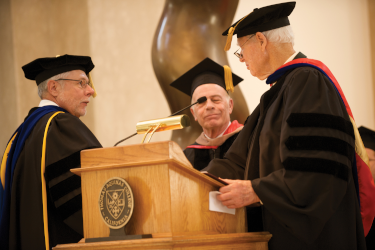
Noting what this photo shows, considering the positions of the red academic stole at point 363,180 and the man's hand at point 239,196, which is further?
the red academic stole at point 363,180

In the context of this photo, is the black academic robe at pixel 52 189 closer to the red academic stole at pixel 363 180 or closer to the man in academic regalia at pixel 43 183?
the man in academic regalia at pixel 43 183

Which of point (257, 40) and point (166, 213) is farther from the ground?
point (257, 40)

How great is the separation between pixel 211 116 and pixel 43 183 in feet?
5.33

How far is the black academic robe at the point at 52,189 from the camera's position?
246cm

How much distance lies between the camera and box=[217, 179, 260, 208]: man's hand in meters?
1.79

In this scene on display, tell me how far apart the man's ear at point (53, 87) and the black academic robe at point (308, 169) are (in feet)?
5.66

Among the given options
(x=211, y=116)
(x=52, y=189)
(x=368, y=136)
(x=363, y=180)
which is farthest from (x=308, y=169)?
(x=368, y=136)

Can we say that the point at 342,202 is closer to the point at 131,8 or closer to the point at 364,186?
the point at 364,186

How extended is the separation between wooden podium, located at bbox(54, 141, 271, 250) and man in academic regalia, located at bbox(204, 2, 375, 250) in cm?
17

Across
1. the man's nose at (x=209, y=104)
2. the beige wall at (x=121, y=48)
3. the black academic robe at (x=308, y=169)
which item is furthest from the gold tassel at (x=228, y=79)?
the beige wall at (x=121, y=48)

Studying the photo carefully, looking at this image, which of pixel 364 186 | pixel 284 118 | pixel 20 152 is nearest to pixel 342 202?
pixel 364 186

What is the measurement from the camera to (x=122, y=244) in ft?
4.86

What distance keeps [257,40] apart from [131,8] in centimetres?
515

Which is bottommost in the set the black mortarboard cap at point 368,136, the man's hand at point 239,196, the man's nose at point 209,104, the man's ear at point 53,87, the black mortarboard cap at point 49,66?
the man's hand at point 239,196
